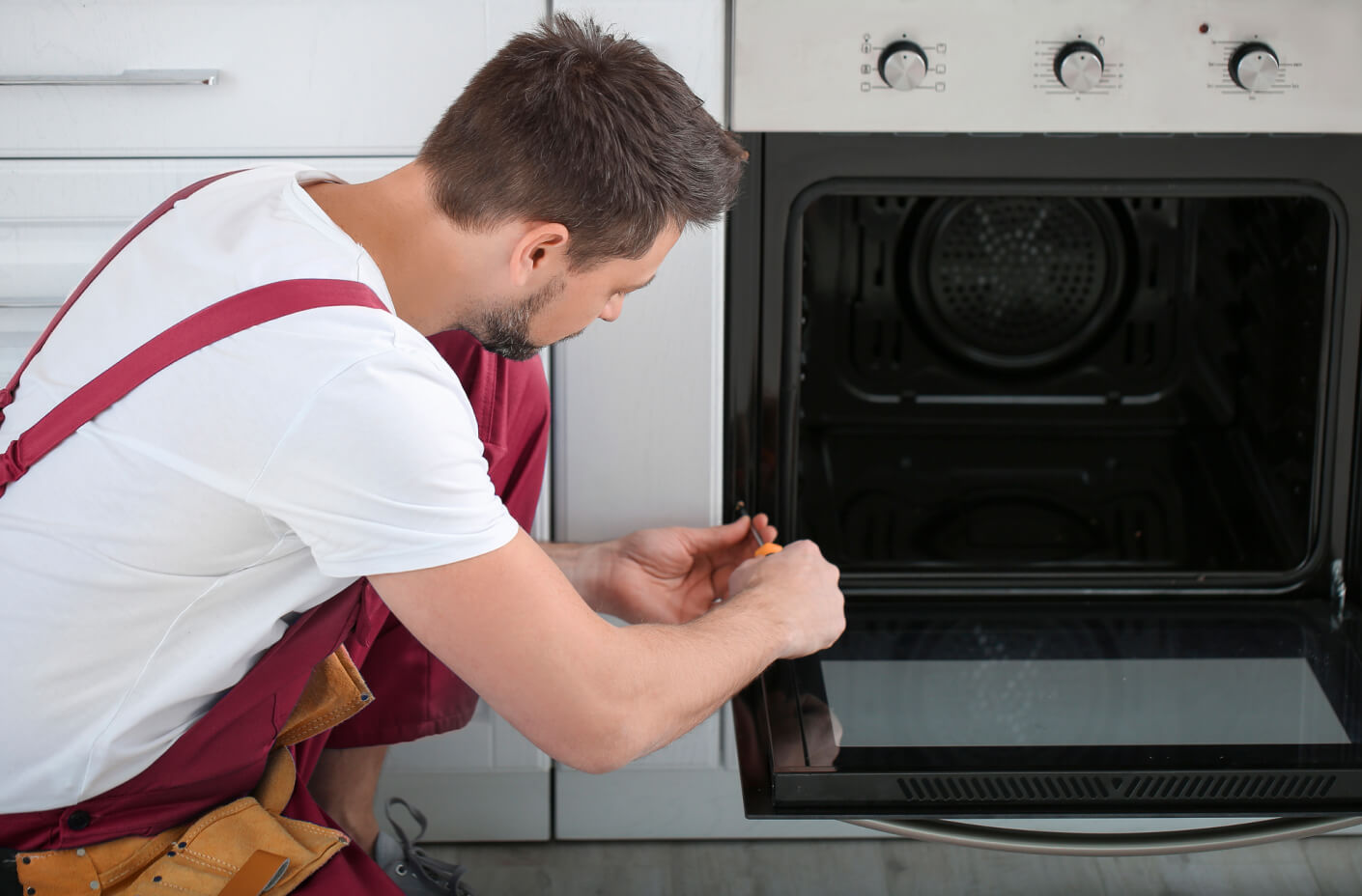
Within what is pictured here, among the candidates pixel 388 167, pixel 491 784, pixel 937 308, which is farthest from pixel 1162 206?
pixel 491 784

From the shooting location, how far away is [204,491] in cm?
89

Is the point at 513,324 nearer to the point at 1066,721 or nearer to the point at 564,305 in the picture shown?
the point at 564,305

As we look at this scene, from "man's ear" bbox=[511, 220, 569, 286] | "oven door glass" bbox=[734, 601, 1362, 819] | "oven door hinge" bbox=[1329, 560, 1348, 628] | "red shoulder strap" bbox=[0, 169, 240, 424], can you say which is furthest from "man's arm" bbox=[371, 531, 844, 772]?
"oven door hinge" bbox=[1329, 560, 1348, 628]

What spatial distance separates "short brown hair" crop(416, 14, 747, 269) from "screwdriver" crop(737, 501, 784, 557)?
380mm

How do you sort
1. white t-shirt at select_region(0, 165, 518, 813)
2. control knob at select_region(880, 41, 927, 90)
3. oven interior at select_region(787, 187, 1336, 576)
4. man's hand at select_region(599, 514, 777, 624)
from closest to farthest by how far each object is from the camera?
white t-shirt at select_region(0, 165, 518, 813)
control knob at select_region(880, 41, 927, 90)
man's hand at select_region(599, 514, 777, 624)
oven interior at select_region(787, 187, 1336, 576)

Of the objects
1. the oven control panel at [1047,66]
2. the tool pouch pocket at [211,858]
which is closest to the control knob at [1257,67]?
the oven control panel at [1047,66]

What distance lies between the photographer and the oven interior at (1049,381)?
4.96 feet

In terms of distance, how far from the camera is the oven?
117cm

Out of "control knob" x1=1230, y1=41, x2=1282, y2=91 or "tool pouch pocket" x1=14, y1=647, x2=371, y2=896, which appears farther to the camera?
"control knob" x1=1230, y1=41, x2=1282, y2=91

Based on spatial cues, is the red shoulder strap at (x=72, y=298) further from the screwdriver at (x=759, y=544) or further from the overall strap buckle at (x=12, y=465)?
the screwdriver at (x=759, y=544)

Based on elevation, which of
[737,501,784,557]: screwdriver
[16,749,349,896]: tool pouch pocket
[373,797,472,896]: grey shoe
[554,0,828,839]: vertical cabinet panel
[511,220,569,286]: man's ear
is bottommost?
[373,797,472,896]: grey shoe

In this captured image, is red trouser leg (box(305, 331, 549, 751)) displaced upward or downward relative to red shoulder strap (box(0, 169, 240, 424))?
downward

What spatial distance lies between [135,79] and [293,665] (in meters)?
0.59

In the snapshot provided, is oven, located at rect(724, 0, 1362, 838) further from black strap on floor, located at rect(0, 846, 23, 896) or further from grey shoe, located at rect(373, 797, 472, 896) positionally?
black strap on floor, located at rect(0, 846, 23, 896)
